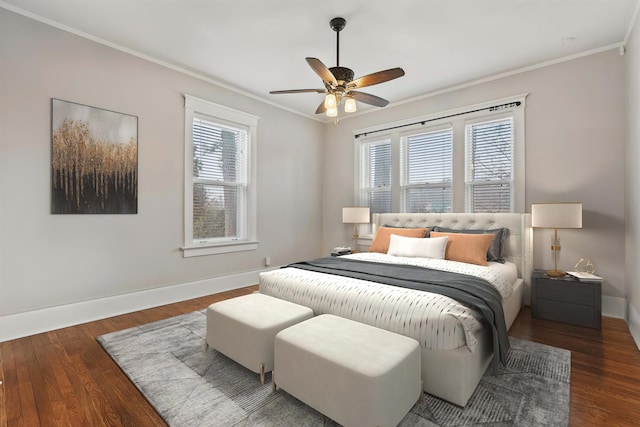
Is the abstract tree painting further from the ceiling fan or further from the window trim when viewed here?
the window trim

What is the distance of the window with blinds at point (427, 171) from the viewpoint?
14.3ft

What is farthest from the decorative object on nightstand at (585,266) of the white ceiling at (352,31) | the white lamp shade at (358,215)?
the white lamp shade at (358,215)

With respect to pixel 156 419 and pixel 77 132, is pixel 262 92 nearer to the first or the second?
pixel 77 132

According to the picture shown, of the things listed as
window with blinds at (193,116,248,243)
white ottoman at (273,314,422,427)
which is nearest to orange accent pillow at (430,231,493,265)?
white ottoman at (273,314,422,427)

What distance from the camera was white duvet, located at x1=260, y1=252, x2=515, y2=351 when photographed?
68.4 inches

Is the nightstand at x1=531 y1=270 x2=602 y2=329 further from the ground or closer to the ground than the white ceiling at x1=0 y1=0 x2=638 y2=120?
closer to the ground

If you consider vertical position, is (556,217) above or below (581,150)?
below

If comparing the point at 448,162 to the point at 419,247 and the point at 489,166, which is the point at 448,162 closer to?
the point at 489,166

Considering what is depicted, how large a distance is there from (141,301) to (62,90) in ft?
7.58

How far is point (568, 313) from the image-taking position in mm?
2982

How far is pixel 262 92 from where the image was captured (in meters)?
4.46

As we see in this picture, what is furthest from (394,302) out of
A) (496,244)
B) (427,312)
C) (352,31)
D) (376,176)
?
(376,176)

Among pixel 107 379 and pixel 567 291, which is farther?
pixel 567 291

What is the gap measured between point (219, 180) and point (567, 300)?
14.2 feet
